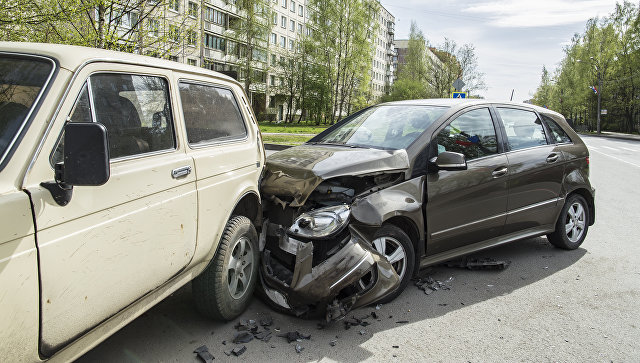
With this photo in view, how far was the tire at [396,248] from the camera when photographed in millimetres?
3910

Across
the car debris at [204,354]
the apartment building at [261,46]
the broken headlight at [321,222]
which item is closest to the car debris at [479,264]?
the broken headlight at [321,222]

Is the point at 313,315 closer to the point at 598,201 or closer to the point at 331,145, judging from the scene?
the point at 331,145

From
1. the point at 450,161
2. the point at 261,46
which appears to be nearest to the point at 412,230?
the point at 450,161

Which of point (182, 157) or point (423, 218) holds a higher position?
point (182, 157)

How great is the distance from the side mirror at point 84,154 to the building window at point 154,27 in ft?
28.8

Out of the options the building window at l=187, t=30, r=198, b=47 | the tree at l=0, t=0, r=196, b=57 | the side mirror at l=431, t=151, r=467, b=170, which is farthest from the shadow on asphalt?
the building window at l=187, t=30, r=198, b=47

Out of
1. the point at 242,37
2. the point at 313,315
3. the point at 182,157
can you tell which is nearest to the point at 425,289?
the point at 313,315

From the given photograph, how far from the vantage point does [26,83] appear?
2.21 meters

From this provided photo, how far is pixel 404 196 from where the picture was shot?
409 centimetres

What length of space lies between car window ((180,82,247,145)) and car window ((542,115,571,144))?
3.93 m

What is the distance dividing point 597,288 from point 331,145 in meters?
3.09

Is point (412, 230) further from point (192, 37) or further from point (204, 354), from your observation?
point (192, 37)

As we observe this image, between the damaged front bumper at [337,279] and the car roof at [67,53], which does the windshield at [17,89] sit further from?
the damaged front bumper at [337,279]

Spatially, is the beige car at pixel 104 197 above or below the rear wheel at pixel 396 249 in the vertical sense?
above
